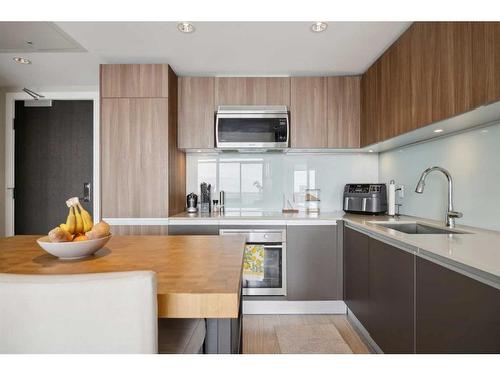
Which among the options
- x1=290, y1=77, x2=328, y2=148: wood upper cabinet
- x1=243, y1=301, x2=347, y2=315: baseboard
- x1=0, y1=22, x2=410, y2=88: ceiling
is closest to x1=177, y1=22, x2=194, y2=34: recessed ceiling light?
x1=0, y1=22, x2=410, y2=88: ceiling

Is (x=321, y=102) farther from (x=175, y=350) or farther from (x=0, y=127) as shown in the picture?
(x=0, y=127)

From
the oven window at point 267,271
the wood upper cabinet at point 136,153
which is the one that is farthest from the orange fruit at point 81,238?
the oven window at point 267,271

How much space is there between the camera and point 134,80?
261cm

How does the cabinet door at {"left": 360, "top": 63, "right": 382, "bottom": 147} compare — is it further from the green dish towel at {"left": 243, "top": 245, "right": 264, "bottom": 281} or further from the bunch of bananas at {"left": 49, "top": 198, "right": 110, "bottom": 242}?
the bunch of bananas at {"left": 49, "top": 198, "right": 110, "bottom": 242}

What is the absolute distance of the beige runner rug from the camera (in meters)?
2.03

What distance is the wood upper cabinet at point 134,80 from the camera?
2594mm

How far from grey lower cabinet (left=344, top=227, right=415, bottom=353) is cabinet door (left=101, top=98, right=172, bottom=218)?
163 centimetres

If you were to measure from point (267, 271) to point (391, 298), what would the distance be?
1.15 m

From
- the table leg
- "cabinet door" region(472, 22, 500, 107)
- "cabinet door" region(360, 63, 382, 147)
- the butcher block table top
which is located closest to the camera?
the butcher block table top

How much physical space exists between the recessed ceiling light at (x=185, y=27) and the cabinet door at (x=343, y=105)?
1.42 metres

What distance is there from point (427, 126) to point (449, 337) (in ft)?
3.77

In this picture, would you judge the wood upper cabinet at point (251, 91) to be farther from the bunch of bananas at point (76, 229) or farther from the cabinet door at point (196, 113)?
the bunch of bananas at point (76, 229)

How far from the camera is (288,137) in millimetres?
2799
